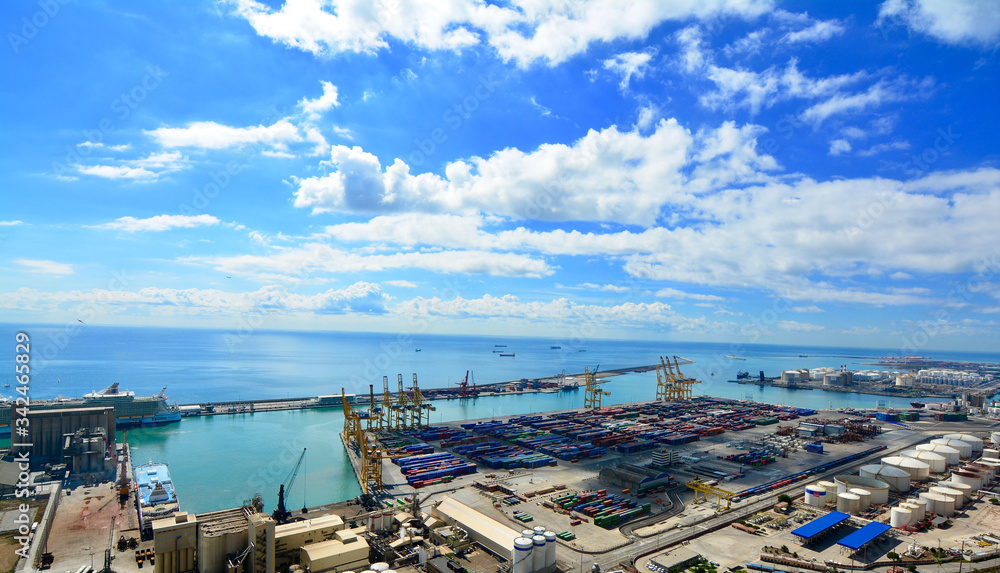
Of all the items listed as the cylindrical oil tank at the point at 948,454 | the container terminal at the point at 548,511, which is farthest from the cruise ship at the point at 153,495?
the cylindrical oil tank at the point at 948,454

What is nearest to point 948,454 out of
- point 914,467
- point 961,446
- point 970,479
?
point 961,446

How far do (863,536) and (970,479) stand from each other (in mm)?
14937

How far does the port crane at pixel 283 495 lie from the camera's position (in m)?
21.3

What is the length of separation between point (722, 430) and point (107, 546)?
1836 inches

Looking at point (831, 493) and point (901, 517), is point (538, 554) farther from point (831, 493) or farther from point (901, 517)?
point (831, 493)

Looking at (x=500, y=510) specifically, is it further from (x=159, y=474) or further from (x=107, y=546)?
(x=159, y=474)

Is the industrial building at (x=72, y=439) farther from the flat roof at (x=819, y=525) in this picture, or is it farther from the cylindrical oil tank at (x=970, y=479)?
the cylindrical oil tank at (x=970, y=479)

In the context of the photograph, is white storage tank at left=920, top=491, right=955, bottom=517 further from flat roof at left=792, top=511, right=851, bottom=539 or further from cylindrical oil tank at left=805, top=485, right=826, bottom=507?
flat roof at left=792, top=511, right=851, bottom=539

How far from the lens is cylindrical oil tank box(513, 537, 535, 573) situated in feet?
57.2

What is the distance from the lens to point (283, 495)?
24.8 m

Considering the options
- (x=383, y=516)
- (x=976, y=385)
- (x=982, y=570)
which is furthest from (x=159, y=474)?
(x=976, y=385)

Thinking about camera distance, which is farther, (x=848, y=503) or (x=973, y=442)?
(x=973, y=442)

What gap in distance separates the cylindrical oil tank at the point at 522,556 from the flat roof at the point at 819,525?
1244cm

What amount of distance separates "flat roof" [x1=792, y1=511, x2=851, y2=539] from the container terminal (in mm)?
130
